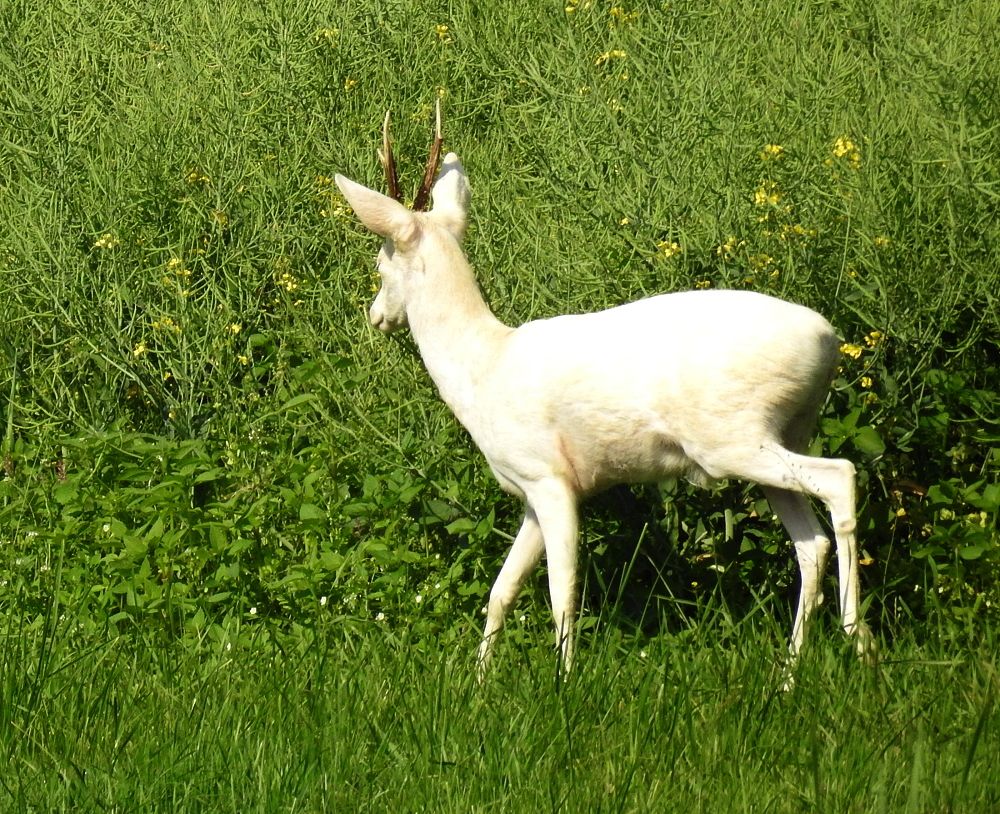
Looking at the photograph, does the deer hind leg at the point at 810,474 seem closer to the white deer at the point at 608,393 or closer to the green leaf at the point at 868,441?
the white deer at the point at 608,393

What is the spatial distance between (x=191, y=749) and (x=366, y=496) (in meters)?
1.95

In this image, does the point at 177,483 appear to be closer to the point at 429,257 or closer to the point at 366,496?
the point at 366,496

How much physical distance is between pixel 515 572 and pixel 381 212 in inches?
46.6

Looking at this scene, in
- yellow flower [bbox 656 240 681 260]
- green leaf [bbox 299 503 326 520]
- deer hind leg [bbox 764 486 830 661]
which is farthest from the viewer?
green leaf [bbox 299 503 326 520]

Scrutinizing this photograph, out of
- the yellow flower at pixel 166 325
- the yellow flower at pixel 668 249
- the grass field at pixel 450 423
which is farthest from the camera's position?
the yellow flower at pixel 166 325

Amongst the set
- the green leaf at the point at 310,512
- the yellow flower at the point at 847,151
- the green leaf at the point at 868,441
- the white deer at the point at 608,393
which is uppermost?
the yellow flower at the point at 847,151

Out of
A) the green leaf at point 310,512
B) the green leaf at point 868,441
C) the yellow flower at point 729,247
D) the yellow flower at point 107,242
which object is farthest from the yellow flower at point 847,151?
the yellow flower at point 107,242

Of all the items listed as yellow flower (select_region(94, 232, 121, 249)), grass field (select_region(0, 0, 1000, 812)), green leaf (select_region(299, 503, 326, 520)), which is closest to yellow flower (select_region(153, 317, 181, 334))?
grass field (select_region(0, 0, 1000, 812))

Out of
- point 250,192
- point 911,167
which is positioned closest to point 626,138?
point 911,167

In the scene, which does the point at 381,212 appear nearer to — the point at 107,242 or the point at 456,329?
the point at 456,329

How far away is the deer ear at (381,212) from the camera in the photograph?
4.61 metres

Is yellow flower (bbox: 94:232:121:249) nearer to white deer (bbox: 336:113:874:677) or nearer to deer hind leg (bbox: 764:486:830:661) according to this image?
white deer (bbox: 336:113:874:677)

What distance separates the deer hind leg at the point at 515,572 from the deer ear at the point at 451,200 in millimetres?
927

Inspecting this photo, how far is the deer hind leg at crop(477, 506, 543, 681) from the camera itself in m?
4.69
